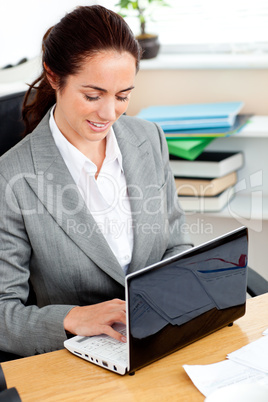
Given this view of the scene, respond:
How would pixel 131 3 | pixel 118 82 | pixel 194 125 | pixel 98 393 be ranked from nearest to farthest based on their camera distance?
pixel 98 393, pixel 118 82, pixel 194 125, pixel 131 3

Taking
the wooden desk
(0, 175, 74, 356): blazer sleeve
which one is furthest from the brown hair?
the wooden desk

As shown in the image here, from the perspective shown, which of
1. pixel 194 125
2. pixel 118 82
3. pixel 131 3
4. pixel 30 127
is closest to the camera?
pixel 118 82

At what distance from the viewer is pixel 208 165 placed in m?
2.09

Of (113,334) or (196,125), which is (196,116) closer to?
(196,125)

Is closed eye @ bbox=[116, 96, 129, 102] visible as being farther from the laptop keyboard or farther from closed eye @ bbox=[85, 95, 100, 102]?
the laptop keyboard

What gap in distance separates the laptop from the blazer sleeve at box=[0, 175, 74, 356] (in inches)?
4.1

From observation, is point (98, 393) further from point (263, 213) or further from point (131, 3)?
point (131, 3)

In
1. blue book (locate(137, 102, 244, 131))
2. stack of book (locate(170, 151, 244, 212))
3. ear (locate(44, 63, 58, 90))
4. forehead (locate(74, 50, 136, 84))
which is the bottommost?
stack of book (locate(170, 151, 244, 212))

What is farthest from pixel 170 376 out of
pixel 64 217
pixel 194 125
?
pixel 194 125

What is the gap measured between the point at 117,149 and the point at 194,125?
621 millimetres

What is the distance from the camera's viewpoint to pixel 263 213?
6.98 feet

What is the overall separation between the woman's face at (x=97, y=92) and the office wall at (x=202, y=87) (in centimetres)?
98

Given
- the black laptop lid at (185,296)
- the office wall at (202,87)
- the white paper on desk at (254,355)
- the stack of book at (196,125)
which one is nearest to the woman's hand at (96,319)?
the black laptop lid at (185,296)

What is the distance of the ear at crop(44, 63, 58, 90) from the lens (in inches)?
51.5
